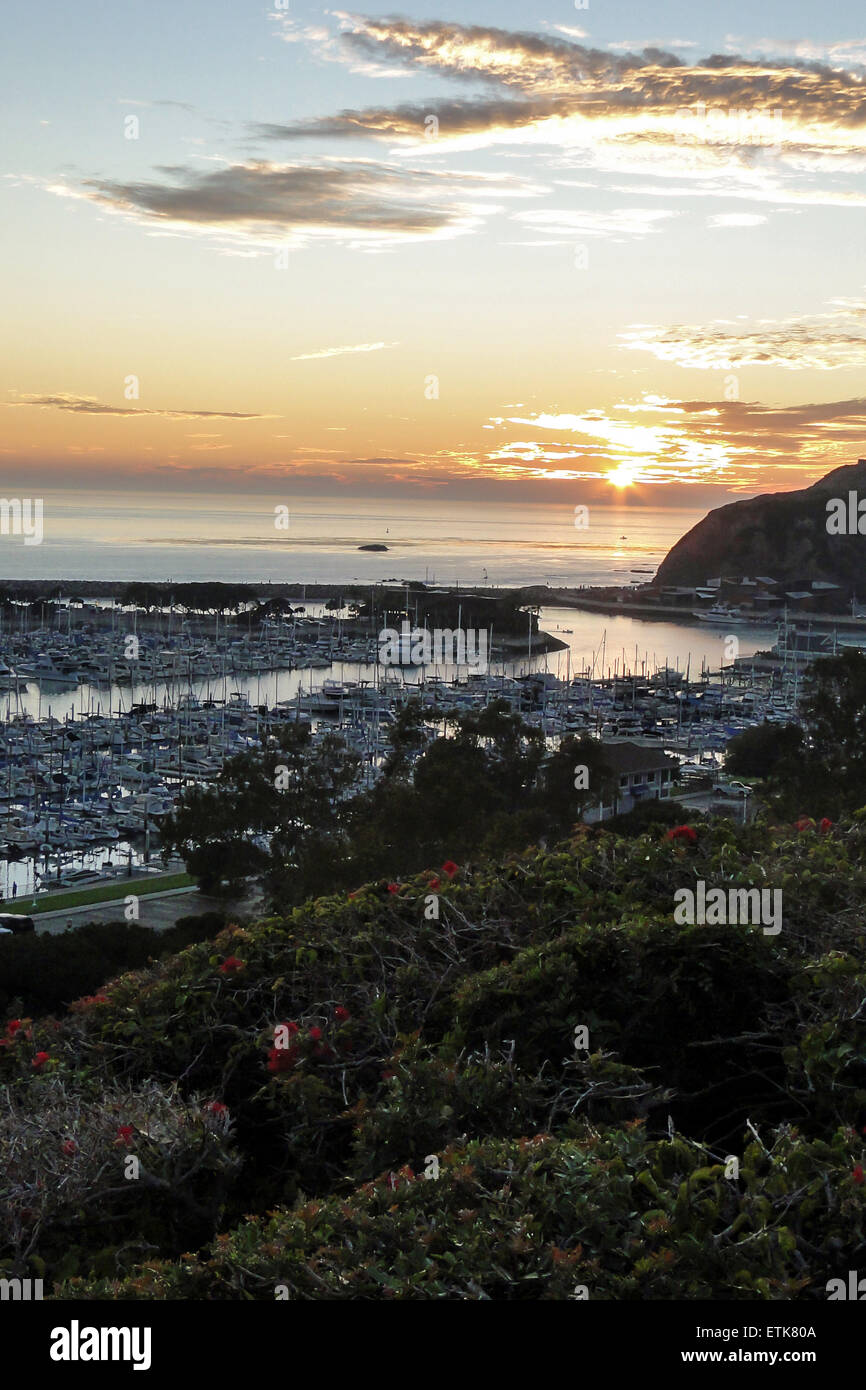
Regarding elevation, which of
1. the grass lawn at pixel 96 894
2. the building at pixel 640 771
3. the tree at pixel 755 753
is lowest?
the grass lawn at pixel 96 894

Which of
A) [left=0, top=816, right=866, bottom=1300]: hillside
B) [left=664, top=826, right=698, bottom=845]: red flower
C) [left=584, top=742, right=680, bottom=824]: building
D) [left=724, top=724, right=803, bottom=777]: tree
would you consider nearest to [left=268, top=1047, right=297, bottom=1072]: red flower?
[left=0, top=816, right=866, bottom=1300]: hillside

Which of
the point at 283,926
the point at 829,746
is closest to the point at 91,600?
the point at 829,746

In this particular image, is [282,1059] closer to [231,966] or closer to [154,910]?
[231,966]

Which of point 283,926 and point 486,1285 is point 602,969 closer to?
A: point 283,926

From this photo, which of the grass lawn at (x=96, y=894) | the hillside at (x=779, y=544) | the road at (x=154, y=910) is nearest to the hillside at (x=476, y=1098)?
the road at (x=154, y=910)

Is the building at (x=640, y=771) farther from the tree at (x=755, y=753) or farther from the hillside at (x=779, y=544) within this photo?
the hillside at (x=779, y=544)

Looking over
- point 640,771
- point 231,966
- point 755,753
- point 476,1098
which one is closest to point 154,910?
point 640,771

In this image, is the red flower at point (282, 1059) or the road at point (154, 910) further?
the road at point (154, 910)
